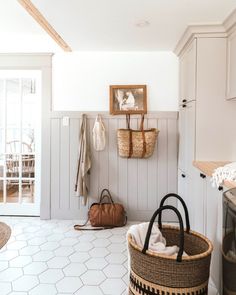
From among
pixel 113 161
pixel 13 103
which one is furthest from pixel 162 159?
pixel 13 103

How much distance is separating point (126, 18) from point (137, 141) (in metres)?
1.35

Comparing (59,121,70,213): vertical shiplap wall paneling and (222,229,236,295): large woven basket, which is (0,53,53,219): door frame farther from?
(222,229,236,295): large woven basket

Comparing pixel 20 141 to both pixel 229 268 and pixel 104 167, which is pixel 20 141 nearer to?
pixel 104 167

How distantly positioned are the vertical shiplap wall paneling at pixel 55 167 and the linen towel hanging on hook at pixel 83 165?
297mm

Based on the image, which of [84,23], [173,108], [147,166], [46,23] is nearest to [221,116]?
[173,108]

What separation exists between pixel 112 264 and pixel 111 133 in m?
1.65

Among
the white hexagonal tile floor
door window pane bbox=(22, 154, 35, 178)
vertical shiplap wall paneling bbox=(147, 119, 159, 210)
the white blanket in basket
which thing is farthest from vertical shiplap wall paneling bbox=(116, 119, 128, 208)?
the white blanket in basket

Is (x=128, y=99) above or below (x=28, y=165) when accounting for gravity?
above

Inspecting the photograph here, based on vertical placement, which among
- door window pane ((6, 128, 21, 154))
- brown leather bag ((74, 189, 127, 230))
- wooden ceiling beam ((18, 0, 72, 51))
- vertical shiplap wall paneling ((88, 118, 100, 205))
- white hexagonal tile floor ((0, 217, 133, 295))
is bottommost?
white hexagonal tile floor ((0, 217, 133, 295))

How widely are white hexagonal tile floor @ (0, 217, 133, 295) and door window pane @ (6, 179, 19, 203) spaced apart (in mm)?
485

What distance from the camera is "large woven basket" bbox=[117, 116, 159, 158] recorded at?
10.9 feet

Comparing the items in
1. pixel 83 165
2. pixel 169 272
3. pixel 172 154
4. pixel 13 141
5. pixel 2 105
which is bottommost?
pixel 169 272

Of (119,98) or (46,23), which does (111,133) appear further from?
(46,23)

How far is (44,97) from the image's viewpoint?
364cm
